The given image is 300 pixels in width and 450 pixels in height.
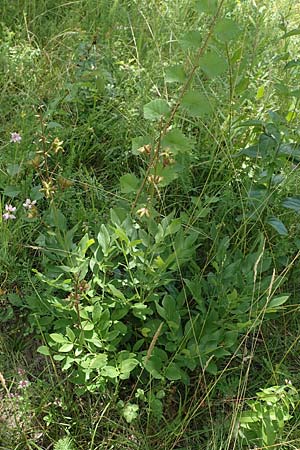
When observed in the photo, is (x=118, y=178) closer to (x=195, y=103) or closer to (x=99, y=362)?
(x=195, y=103)

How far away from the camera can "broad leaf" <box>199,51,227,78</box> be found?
173cm

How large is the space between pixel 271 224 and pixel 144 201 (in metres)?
0.43

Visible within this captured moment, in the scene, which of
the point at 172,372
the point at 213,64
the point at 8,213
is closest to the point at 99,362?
the point at 172,372

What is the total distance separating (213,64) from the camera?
5.71 feet

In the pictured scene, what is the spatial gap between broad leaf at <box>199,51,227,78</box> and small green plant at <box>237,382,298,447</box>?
904 millimetres

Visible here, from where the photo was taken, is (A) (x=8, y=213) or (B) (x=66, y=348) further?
(A) (x=8, y=213)

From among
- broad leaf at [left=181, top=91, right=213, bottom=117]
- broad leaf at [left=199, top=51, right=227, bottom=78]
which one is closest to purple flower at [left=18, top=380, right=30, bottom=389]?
broad leaf at [left=181, top=91, right=213, bottom=117]

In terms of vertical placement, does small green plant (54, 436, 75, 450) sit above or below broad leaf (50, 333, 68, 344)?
below

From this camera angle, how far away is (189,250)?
1.85m

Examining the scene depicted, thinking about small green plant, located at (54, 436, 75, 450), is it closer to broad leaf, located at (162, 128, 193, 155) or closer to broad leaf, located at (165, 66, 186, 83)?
broad leaf, located at (162, 128, 193, 155)

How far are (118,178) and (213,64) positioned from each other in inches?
32.4

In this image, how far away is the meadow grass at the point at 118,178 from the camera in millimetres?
1829

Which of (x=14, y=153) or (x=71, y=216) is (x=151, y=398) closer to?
(x=71, y=216)

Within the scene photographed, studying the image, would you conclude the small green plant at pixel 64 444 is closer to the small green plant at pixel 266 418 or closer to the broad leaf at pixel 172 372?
the broad leaf at pixel 172 372
